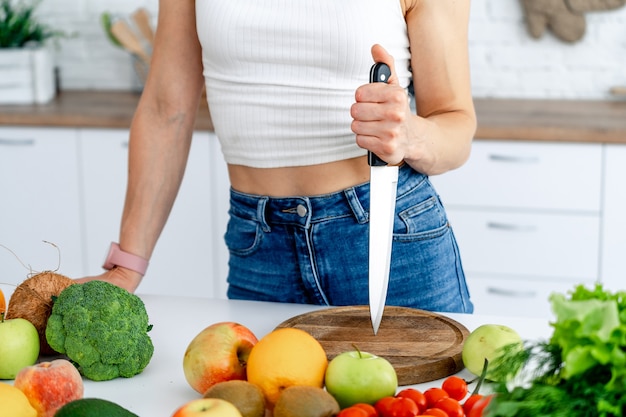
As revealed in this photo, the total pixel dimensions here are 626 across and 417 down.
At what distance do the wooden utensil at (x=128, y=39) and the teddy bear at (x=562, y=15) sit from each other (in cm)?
130

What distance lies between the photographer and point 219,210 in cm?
281

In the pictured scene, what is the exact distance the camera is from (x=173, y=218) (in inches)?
112

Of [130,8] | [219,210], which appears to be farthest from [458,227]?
[130,8]

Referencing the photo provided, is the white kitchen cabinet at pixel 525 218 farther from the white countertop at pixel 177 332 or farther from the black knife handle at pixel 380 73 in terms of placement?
the black knife handle at pixel 380 73

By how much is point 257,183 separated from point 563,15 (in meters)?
1.90

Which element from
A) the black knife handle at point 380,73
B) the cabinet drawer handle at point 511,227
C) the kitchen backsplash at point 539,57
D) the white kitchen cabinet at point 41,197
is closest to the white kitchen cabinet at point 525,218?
the cabinet drawer handle at point 511,227

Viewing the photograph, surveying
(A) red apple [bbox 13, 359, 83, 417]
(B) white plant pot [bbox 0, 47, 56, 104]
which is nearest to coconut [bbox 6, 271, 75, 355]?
(A) red apple [bbox 13, 359, 83, 417]

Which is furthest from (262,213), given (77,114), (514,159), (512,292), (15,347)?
(77,114)

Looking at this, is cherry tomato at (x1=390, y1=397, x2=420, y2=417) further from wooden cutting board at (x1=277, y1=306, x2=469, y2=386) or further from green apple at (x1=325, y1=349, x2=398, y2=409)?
wooden cutting board at (x1=277, y1=306, x2=469, y2=386)

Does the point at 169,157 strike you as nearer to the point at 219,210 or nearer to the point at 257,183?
the point at 257,183

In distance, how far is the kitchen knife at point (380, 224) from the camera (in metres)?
1.17

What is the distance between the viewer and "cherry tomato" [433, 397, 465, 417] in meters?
0.88

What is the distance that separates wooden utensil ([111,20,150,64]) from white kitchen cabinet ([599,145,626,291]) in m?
1.59

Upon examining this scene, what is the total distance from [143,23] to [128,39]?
0.08 metres
